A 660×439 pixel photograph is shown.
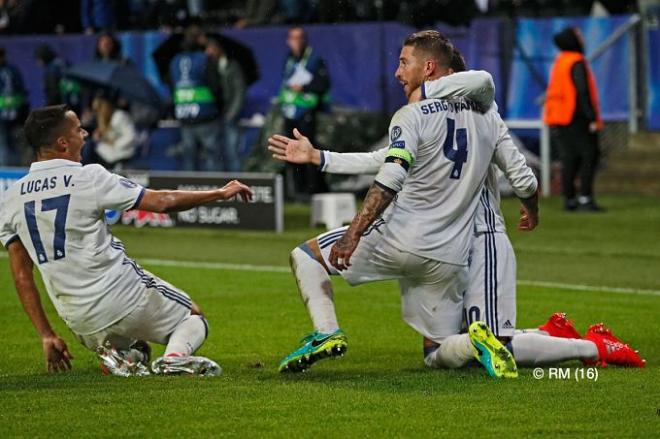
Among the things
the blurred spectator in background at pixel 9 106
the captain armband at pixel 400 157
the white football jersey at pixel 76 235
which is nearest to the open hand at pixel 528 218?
the captain armband at pixel 400 157

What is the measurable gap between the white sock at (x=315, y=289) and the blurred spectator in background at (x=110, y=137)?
546 inches

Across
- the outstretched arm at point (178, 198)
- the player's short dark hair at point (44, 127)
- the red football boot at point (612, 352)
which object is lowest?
the red football boot at point (612, 352)

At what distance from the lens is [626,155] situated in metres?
21.4

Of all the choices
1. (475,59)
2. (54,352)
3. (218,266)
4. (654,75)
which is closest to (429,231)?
(54,352)

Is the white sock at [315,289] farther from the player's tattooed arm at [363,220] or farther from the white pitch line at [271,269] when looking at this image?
the white pitch line at [271,269]

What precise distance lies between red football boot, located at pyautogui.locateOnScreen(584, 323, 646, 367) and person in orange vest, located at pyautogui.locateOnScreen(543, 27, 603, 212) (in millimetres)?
10496

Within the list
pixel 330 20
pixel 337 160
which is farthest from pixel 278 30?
pixel 337 160

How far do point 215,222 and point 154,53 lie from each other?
630 cm

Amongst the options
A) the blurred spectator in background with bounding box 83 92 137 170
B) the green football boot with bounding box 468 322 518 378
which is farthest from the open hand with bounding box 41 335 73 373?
the blurred spectator in background with bounding box 83 92 137 170

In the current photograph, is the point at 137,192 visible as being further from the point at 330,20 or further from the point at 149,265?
the point at 330,20

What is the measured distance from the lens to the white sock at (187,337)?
26.6 ft

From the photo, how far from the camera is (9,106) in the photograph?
24391 mm

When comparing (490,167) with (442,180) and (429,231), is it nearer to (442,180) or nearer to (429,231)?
(442,180)

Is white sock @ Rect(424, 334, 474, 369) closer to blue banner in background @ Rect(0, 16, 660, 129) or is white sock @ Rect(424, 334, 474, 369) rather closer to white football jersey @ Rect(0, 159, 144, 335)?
white football jersey @ Rect(0, 159, 144, 335)
